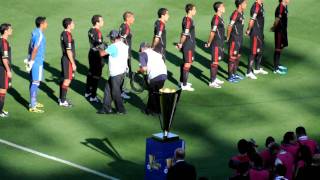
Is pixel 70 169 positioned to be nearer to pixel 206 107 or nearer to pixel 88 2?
pixel 206 107

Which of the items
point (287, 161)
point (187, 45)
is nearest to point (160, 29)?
point (187, 45)

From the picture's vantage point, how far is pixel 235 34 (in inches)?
910

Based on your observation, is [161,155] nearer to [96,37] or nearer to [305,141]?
[305,141]

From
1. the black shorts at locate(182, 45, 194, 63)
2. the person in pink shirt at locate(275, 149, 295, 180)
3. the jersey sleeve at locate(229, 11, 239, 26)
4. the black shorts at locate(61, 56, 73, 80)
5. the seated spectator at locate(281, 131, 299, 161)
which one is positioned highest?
the jersey sleeve at locate(229, 11, 239, 26)

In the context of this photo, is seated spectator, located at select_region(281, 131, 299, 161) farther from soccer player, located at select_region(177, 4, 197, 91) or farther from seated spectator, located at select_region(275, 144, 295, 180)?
soccer player, located at select_region(177, 4, 197, 91)

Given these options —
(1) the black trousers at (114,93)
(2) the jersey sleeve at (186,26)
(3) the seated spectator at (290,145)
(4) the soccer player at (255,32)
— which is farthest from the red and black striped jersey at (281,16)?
(3) the seated spectator at (290,145)

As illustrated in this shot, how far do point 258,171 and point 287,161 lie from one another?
1.19 m

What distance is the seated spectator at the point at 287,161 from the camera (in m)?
15.2

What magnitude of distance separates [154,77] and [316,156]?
669 centimetres

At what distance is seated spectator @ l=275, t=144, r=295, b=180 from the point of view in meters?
15.2

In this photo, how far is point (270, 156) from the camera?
1563 centimetres

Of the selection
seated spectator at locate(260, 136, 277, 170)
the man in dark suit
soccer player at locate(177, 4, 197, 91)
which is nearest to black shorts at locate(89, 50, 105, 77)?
soccer player at locate(177, 4, 197, 91)

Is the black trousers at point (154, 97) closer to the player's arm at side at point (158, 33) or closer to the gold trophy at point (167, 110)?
the player's arm at side at point (158, 33)

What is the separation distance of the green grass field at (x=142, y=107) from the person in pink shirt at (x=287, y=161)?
2.19 metres
